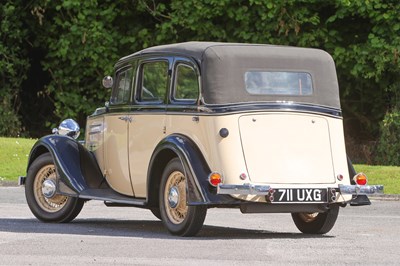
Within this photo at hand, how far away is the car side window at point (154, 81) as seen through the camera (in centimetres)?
1383

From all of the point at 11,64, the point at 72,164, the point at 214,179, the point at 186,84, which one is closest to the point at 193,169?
the point at 214,179

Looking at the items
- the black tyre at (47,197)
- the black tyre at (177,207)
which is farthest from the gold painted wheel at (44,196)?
the black tyre at (177,207)

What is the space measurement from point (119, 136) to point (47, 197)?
1136 mm

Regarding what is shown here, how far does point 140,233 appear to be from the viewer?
13469mm

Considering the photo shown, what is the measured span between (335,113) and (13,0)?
53.6 feet

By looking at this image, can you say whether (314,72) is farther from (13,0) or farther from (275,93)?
(13,0)

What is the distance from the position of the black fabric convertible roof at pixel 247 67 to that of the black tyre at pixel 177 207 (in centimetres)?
77

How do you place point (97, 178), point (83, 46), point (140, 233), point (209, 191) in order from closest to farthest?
1. point (209, 191)
2. point (140, 233)
3. point (97, 178)
4. point (83, 46)

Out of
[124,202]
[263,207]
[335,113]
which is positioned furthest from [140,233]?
[335,113]

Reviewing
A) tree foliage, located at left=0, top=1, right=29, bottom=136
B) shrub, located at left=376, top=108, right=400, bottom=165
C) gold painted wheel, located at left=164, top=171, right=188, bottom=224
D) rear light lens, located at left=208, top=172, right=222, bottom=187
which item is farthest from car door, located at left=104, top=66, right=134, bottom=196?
→ tree foliage, located at left=0, top=1, right=29, bottom=136

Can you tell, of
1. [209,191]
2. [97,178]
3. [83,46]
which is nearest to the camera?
[209,191]

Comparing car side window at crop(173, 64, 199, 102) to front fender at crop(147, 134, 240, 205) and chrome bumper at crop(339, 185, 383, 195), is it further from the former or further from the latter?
Result: chrome bumper at crop(339, 185, 383, 195)

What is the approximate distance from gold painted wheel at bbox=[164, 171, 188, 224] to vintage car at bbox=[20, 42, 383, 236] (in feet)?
0.04

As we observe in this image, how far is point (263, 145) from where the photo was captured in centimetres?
1292
